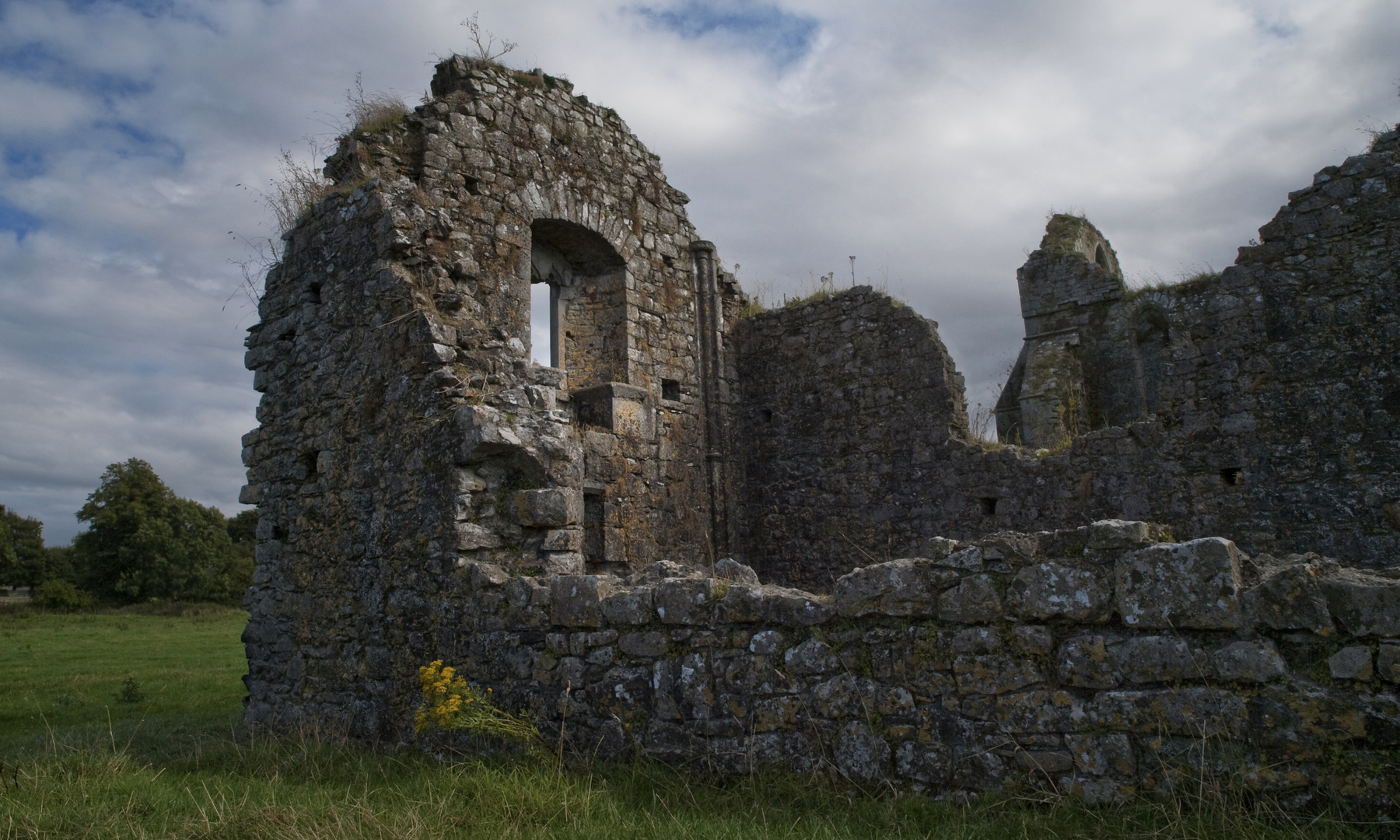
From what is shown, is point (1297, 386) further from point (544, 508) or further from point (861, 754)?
point (544, 508)

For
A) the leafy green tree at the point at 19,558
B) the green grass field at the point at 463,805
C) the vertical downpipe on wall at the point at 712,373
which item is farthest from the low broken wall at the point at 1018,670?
the leafy green tree at the point at 19,558

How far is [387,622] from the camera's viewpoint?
6.45 metres

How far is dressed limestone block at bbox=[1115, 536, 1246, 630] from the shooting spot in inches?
135

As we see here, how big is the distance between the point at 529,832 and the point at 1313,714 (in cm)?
304

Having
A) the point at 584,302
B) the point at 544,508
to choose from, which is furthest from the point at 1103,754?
the point at 584,302

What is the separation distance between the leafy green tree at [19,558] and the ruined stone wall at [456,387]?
44002 mm

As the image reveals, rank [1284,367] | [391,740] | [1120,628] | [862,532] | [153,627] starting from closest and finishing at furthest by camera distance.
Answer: [1120,628], [391,740], [1284,367], [862,532], [153,627]

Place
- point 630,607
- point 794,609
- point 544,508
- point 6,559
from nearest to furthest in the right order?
point 794,609 → point 630,607 → point 544,508 → point 6,559

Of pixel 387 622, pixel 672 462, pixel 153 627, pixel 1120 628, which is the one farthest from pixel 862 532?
pixel 153 627

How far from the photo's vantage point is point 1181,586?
3.52 m

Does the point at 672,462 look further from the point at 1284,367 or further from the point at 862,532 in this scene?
the point at 1284,367

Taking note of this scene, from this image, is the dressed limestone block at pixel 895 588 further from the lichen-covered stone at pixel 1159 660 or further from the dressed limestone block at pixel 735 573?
the dressed limestone block at pixel 735 573

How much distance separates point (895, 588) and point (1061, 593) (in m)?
0.71

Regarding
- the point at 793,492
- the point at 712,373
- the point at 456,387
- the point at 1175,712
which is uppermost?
the point at 712,373
